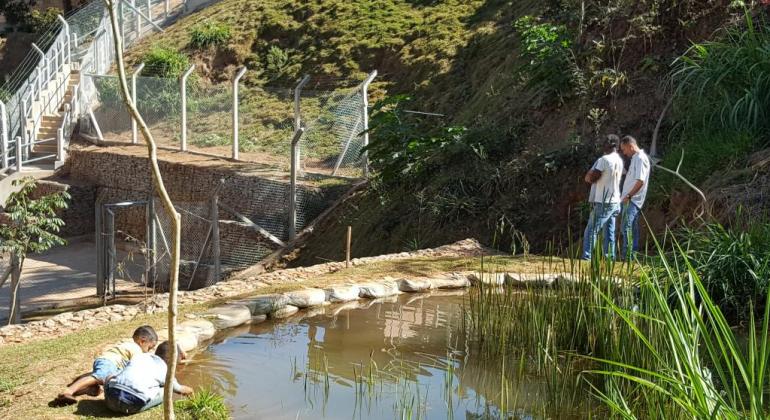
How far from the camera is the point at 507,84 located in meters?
18.0

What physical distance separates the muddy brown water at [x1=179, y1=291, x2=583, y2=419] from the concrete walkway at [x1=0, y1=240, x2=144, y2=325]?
769 cm

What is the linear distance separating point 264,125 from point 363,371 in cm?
1426

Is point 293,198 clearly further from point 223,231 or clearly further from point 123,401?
point 123,401

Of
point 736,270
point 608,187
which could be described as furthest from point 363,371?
point 608,187

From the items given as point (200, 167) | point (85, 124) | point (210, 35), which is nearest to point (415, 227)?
point (200, 167)

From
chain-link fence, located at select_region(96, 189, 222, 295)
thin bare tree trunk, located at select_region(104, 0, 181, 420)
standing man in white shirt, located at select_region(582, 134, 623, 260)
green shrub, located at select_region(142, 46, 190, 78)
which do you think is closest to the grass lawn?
standing man in white shirt, located at select_region(582, 134, 623, 260)

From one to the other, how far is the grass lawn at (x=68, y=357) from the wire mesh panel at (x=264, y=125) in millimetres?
9734

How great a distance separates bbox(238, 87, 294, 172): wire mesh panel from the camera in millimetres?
20938

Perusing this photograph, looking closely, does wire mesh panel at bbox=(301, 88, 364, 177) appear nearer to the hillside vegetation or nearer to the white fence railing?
the hillside vegetation

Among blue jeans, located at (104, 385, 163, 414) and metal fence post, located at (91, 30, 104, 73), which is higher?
metal fence post, located at (91, 30, 104, 73)

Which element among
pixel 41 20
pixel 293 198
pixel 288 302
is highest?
pixel 41 20

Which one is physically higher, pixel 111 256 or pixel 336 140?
pixel 336 140

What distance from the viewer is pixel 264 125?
21.7 meters

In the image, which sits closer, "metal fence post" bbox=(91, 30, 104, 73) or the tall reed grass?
the tall reed grass
